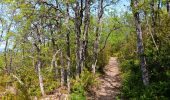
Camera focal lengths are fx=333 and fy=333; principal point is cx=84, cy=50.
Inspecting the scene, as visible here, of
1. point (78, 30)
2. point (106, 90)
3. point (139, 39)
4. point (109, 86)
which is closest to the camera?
point (139, 39)

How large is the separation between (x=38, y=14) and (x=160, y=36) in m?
7.38

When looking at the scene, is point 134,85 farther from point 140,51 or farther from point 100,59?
point 100,59

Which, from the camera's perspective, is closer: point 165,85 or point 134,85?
point 165,85

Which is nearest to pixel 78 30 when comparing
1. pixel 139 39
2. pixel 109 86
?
pixel 139 39

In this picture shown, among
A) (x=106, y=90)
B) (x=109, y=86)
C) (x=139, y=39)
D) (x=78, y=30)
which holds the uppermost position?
(x=78, y=30)

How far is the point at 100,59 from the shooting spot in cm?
3259

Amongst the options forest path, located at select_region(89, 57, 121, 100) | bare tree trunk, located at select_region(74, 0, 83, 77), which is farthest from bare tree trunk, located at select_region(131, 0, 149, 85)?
bare tree trunk, located at select_region(74, 0, 83, 77)

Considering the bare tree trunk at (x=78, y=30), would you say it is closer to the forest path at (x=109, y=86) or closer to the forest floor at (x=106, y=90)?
the forest floor at (x=106, y=90)

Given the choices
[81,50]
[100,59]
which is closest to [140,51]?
[81,50]

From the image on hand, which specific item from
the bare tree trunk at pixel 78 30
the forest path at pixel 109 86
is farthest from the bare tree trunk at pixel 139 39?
the bare tree trunk at pixel 78 30

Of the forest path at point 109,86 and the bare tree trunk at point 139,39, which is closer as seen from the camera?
the bare tree trunk at point 139,39

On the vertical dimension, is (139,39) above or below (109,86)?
above

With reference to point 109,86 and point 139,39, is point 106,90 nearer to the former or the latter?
point 109,86

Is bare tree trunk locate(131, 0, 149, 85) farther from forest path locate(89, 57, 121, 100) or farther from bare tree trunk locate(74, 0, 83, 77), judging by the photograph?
bare tree trunk locate(74, 0, 83, 77)
